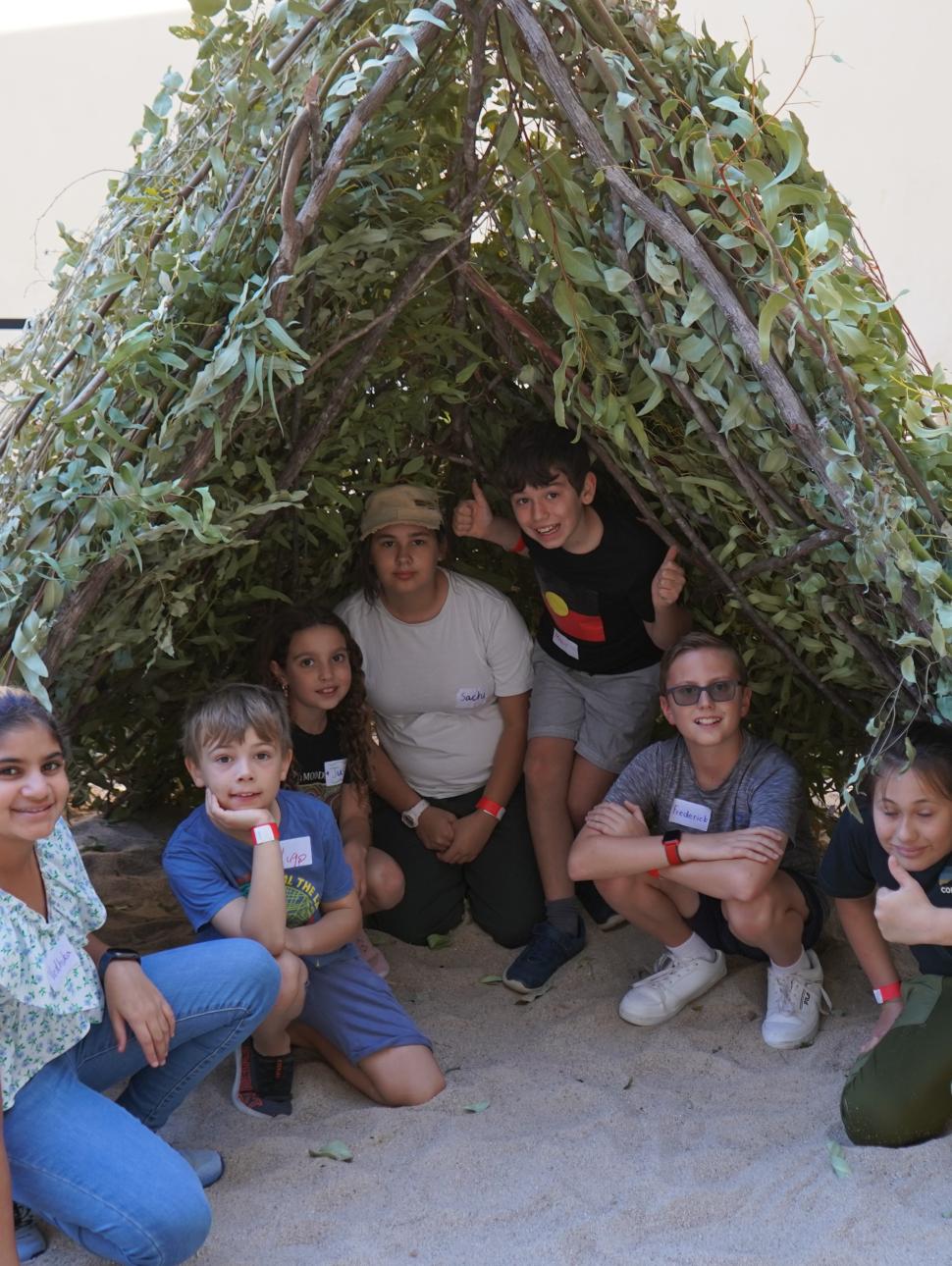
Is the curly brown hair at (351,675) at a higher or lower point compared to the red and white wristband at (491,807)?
higher

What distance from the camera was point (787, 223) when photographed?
7.38 feet

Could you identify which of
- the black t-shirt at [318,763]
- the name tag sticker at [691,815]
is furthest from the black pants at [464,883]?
the name tag sticker at [691,815]

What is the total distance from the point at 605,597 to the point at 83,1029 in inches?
62.8

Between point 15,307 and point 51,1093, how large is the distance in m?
5.52

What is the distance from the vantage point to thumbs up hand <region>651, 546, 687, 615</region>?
2961 millimetres

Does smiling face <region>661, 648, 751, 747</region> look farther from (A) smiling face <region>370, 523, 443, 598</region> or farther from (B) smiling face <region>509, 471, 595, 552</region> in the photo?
(A) smiling face <region>370, 523, 443, 598</region>

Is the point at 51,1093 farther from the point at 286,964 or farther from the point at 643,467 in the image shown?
the point at 643,467

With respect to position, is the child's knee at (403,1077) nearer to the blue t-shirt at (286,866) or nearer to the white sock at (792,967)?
the blue t-shirt at (286,866)

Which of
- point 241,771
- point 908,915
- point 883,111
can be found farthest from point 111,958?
point 883,111

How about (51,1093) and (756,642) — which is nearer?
(51,1093)

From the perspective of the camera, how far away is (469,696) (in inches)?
131

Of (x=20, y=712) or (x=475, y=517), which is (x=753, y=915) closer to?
(x=475, y=517)

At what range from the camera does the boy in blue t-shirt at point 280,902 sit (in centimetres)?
244

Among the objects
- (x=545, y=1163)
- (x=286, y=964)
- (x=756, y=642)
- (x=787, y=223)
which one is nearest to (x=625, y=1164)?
(x=545, y=1163)
